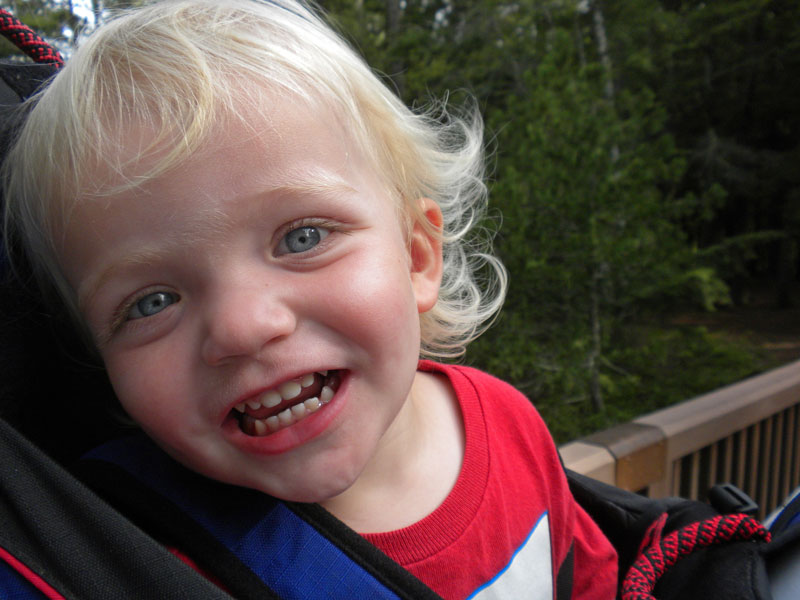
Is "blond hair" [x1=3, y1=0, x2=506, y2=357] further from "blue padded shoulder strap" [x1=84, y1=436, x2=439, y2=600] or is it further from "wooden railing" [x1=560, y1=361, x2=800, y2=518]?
"wooden railing" [x1=560, y1=361, x2=800, y2=518]

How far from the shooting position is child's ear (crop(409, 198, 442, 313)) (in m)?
1.28

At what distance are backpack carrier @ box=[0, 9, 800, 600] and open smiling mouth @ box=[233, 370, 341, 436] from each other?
13cm

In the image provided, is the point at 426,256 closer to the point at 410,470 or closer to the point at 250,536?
the point at 410,470

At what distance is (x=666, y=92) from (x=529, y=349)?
10.7 metres

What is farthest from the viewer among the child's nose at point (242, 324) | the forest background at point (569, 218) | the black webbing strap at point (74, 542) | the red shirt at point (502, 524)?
the forest background at point (569, 218)

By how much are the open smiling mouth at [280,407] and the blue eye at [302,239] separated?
7.2 inches

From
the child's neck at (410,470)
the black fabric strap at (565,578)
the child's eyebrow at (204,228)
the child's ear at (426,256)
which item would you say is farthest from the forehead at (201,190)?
the black fabric strap at (565,578)

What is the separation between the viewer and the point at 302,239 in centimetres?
96

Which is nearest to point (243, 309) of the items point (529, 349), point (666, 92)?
point (529, 349)

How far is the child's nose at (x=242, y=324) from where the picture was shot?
860mm

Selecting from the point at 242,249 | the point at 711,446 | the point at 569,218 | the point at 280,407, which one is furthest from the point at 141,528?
the point at 569,218

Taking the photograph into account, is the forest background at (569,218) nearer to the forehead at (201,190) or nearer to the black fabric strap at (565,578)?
the forehead at (201,190)

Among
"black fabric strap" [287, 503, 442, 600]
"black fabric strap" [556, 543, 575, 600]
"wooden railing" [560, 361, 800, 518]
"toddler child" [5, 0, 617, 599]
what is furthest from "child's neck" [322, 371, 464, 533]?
"wooden railing" [560, 361, 800, 518]

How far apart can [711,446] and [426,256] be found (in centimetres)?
194
